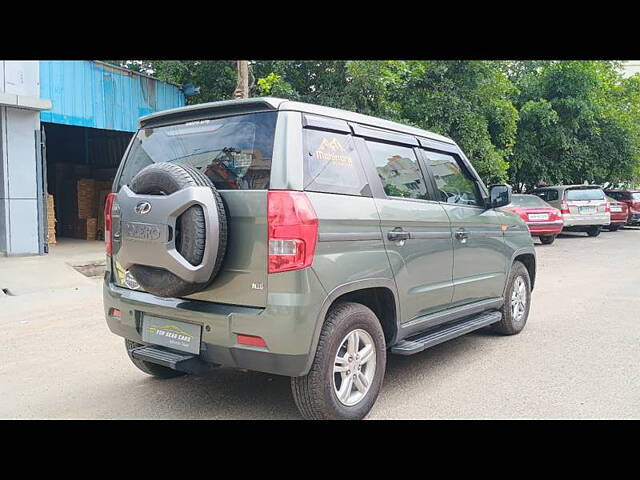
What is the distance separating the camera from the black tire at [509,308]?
5699mm

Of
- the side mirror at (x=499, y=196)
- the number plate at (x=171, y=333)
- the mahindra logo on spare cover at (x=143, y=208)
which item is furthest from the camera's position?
the side mirror at (x=499, y=196)

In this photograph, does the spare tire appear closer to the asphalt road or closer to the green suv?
the green suv

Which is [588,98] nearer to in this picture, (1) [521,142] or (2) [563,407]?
(1) [521,142]

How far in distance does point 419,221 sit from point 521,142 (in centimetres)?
1743

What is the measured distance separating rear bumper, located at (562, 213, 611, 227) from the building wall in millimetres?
14373

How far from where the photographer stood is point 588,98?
803 inches

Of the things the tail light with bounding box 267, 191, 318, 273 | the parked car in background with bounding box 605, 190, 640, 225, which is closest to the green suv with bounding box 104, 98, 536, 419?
the tail light with bounding box 267, 191, 318, 273

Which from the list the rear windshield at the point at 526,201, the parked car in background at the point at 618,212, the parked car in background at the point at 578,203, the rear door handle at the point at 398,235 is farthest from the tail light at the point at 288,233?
the parked car in background at the point at 618,212

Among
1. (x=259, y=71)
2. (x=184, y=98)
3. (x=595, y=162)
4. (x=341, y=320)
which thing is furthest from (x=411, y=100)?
(x=341, y=320)

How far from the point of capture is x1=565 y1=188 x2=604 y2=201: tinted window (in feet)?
56.2

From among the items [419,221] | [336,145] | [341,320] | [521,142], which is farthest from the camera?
[521,142]

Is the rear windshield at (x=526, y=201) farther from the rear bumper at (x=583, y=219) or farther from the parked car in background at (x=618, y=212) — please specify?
the parked car in background at (x=618, y=212)

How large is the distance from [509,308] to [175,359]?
3.69m

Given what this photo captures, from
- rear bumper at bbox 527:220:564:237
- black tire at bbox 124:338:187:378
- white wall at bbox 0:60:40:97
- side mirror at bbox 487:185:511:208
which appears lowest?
black tire at bbox 124:338:187:378
